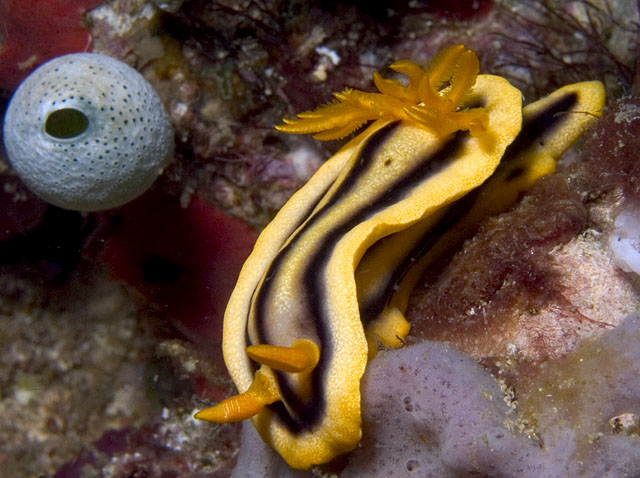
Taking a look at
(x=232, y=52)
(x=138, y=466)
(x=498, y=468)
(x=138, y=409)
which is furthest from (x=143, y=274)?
(x=498, y=468)

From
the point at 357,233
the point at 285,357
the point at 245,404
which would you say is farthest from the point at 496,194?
the point at 245,404

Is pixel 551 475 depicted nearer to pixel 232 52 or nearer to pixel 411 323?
pixel 411 323

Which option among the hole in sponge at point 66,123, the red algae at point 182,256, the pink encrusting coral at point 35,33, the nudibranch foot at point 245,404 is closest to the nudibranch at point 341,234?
the nudibranch foot at point 245,404

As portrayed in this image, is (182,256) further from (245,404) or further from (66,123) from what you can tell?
(245,404)

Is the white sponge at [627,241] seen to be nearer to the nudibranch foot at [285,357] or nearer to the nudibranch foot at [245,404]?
the nudibranch foot at [285,357]

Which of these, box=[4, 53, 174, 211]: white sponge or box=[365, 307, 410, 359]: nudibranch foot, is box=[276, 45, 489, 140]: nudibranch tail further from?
box=[365, 307, 410, 359]: nudibranch foot

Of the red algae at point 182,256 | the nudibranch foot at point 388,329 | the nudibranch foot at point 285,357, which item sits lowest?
the red algae at point 182,256
